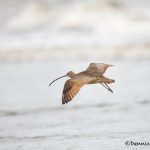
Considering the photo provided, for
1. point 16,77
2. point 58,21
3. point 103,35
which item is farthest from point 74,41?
point 16,77

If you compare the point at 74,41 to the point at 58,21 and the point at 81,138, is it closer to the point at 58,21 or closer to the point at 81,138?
the point at 58,21

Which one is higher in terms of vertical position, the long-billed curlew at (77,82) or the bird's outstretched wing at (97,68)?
the bird's outstretched wing at (97,68)

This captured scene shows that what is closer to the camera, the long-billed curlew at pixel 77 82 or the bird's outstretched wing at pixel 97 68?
the long-billed curlew at pixel 77 82

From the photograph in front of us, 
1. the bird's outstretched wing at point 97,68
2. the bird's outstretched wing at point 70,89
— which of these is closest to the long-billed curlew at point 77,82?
the bird's outstretched wing at point 70,89

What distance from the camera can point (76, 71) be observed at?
26.5 m

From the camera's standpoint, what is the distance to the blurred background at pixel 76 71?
1348cm

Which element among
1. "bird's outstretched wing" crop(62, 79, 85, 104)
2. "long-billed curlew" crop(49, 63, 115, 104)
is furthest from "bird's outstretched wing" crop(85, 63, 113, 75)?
"bird's outstretched wing" crop(62, 79, 85, 104)

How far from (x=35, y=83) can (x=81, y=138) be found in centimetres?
1023

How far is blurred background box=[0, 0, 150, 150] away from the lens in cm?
1348

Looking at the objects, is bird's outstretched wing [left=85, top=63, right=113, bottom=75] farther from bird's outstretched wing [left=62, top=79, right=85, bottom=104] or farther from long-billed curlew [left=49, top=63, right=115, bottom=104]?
bird's outstretched wing [left=62, top=79, right=85, bottom=104]

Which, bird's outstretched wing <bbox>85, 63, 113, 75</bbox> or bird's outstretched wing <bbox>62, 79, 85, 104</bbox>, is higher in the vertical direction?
bird's outstretched wing <bbox>85, 63, 113, 75</bbox>

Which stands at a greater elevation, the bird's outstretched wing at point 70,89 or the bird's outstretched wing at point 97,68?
the bird's outstretched wing at point 97,68

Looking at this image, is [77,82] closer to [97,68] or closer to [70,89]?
[70,89]

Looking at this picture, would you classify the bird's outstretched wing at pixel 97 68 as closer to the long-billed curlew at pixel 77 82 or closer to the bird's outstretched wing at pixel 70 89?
the long-billed curlew at pixel 77 82
